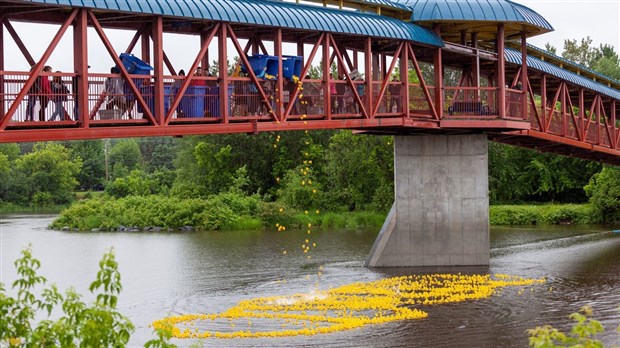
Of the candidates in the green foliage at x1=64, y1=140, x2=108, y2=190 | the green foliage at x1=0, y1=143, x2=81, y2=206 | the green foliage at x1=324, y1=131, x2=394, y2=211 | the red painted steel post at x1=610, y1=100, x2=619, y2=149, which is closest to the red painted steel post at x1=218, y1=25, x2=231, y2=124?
the red painted steel post at x1=610, y1=100, x2=619, y2=149

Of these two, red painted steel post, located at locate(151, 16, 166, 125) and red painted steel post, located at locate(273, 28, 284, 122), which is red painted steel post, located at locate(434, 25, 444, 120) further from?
red painted steel post, located at locate(151, 16, 166, 125)

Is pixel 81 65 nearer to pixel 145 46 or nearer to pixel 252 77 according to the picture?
pixel 145 46

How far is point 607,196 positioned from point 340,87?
137ft

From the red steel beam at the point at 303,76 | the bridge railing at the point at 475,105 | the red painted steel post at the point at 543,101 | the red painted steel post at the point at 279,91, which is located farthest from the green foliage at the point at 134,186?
the red painted steel post at the point at 279,91

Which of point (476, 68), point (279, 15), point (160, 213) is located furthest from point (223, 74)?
point (160, 213)

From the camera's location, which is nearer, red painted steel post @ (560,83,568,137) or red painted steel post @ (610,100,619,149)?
red painted steel post @ (560,83,568,137)

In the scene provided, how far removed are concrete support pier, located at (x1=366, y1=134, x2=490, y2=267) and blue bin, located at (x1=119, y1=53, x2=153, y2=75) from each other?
1533cm

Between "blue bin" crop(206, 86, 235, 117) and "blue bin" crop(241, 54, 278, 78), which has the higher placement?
"blue bin" crop(241, 54, 278, 78)

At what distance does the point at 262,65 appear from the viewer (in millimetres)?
29031

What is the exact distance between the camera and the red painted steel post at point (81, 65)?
24.2 meters

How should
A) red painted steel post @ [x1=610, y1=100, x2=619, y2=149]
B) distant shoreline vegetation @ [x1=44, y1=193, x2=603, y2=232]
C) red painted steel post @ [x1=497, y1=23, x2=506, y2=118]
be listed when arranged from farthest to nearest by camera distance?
distant shoreline vegetation @ [x1=44, y1=193, x2=603, y2=232] < red painted steel post @ [x1=610, y1=100, x2=619, y2=149] < red painted steel post @ [x1=497, y1=23, x2=506, y2=118]

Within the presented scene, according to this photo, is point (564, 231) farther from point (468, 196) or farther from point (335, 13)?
point (335, 13)

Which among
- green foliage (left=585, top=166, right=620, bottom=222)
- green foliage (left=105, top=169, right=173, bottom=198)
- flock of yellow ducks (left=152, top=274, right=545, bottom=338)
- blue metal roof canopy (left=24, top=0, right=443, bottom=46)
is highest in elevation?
blue metal roof canopy (left=24, top=0, right=443, bottom=46)

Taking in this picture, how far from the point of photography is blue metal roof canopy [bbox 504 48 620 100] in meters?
41.4
